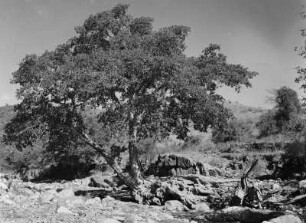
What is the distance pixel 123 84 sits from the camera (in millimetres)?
17422

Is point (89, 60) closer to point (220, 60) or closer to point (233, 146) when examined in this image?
point (220, 60)

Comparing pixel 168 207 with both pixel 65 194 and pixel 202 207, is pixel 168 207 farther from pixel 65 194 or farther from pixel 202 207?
pixel 65 194

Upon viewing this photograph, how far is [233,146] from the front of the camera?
3991 centimetres

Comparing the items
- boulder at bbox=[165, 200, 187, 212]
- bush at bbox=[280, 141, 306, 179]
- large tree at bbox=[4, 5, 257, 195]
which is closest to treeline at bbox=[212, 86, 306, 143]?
bush at bbox=[280, 141, 306, 179]

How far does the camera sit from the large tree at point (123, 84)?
17016 millimetres

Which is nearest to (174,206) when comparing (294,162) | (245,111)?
(294,162)

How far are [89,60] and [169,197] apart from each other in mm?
6764

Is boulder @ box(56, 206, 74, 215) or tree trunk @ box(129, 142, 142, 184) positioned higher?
tree trunk @ box(129, 142, 142, 184)

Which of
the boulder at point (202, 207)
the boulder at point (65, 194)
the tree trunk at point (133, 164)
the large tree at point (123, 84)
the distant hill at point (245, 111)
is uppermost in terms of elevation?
the distant hill at point (245, 111)

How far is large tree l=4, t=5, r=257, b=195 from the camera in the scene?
1702 centimetres

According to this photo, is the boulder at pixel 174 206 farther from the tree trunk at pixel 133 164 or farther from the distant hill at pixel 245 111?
the distant hill at pixel 245 111

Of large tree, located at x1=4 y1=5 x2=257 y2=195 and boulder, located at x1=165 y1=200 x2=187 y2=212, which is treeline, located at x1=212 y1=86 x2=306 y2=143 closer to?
large tree, located at x1=4 y1=5 x2=257 y2=195

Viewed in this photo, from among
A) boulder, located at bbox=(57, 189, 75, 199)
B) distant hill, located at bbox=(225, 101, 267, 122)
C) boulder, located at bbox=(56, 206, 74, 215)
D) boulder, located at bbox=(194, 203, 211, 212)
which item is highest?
distant hill, located at bbox=(225, 101, 267, 122)

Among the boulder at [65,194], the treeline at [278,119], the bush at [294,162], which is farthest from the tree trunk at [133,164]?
the treeline at [278,119]
